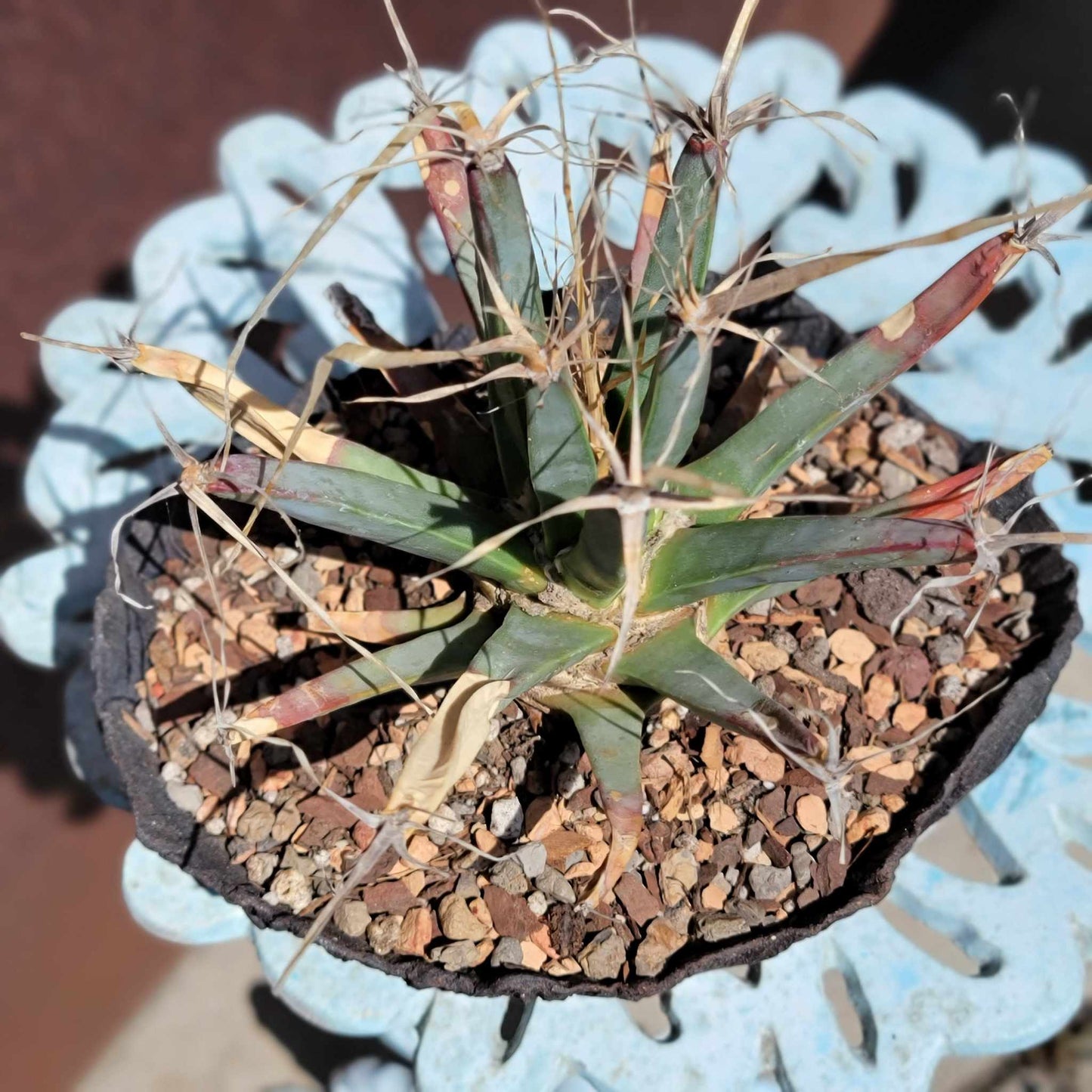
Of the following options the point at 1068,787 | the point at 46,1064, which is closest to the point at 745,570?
the point at 1068,787

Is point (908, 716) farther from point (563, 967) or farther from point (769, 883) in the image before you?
point (563, 967)

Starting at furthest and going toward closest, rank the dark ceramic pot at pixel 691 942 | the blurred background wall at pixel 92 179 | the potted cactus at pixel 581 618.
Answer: the blurred background wall at pixel 92 179
the dark ceramic pot at pixel 691 942
the potted cactus at pixel 581 618

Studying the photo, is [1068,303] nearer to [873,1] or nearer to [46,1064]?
[873,1]

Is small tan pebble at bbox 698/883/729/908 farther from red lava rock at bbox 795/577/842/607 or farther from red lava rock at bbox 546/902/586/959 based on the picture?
red lava rock at bbox 795/577/842/607

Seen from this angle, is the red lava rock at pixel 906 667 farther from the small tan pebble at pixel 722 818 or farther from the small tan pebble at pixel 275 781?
the small tan pebble at pixel 275 781

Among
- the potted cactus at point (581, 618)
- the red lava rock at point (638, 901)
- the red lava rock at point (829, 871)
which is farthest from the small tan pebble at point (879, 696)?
the red lava rock at point (638, 901)
